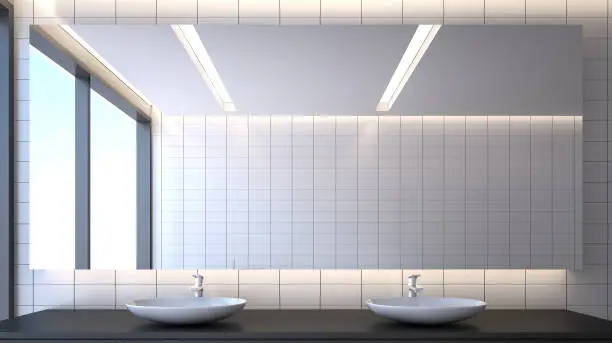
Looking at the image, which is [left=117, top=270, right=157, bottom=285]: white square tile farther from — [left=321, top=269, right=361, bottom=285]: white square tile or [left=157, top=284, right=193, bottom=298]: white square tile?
[left=321, top=269, right=361, bottom=285]: white square tile

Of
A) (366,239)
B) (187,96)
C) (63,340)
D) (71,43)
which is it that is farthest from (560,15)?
(63,340)

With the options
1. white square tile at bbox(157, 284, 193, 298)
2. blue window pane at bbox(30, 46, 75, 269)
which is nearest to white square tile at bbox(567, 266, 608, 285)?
white square tile at bbox(157, 284, 193, 298)

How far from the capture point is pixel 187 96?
3.67 metres


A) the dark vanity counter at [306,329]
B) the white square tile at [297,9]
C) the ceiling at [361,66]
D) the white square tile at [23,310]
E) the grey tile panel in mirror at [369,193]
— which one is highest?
the white square tile at [297,9]

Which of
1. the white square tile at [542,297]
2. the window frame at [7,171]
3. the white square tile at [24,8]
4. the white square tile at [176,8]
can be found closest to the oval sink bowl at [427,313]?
the white square tile at [542,297]

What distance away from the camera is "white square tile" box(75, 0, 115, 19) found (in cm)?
371

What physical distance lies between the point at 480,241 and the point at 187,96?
150cm

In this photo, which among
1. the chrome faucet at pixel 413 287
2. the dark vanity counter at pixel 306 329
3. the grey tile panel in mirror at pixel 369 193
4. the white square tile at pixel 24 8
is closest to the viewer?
the dark vanity counter at pixel 306 329

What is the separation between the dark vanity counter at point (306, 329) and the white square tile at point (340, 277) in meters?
0.30

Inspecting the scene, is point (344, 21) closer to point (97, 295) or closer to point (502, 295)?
point (502, 295)

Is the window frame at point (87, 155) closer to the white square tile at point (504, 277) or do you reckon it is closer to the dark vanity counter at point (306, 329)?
the dark vanity counter at point (306, 329)

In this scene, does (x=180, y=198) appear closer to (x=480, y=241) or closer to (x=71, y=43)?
(x=71, y=43)

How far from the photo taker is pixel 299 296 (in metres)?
3.69

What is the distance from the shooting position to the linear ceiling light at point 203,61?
12.0ft
